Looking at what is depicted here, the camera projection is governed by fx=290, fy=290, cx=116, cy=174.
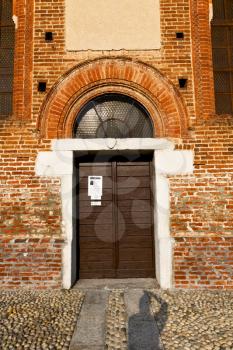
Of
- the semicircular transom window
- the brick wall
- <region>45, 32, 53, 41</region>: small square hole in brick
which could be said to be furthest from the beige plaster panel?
the brick wall

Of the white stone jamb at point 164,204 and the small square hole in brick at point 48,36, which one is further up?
the small square hole in brick at point 48,36

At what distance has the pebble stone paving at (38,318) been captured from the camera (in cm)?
331

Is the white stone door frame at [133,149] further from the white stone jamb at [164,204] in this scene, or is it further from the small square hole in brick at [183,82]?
the small square hole in brick at [183,82]

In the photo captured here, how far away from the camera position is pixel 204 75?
586 centimetres

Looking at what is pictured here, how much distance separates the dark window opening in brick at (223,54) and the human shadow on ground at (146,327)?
407cm

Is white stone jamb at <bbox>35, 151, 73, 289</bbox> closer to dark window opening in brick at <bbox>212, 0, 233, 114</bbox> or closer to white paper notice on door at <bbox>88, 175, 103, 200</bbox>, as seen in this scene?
white paper notice on door at <bbox>88, 175, 103, 200</bbox>

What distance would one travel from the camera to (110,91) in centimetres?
586

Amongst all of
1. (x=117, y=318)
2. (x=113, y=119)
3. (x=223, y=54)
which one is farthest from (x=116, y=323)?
(x=223, y=54)

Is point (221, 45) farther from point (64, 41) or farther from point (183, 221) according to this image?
point (183, 221)

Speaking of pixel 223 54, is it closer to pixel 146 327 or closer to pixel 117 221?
pixel 117 221

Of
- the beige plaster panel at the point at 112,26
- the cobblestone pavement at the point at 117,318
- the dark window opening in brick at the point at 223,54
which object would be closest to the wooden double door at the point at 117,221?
the cobblestone pavement at the point at 117,318

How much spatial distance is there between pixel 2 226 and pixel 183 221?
340 centimetres

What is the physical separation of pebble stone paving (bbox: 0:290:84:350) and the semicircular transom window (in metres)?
3.14

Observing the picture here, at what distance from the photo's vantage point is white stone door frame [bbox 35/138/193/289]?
5414mm
